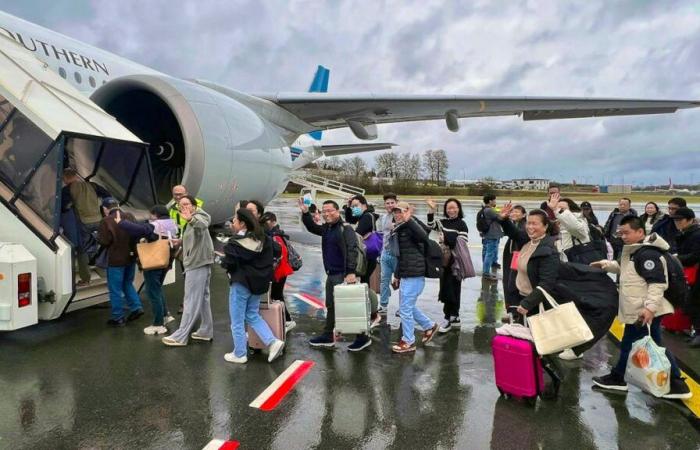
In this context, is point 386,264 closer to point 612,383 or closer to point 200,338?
point 200,338

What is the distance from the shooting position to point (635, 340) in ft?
12.3

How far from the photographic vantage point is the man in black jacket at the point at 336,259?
186 inches

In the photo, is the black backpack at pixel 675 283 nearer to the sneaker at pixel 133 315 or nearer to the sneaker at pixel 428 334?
the sneaker at pixel 428 334

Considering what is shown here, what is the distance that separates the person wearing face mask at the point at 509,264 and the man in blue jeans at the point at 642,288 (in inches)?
38.3

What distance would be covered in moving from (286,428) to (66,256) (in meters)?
2.76

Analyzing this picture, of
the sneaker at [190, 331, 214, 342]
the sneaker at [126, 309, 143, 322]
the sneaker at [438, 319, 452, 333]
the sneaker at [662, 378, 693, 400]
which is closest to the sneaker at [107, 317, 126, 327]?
the sneaker at [126, 309, 143, 322]

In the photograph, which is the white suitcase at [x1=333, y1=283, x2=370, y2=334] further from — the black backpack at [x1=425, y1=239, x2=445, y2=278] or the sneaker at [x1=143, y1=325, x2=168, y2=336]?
the sneaker at [x1=143, y1=325, x2=168, y2=336]

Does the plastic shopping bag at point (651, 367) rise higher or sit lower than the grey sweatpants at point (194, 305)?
lower

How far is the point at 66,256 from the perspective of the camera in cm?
446

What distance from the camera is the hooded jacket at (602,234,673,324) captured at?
351cm


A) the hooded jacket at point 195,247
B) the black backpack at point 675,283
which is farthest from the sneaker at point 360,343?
the black backpack at point 675,283

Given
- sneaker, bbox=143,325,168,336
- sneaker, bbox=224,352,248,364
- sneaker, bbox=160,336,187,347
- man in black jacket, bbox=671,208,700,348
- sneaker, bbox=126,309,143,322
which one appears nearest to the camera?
sneaker, bbox=224,352,248,364

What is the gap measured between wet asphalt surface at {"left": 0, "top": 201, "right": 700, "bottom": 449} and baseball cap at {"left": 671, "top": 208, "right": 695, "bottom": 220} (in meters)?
1.70

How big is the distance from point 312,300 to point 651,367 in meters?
4.27
